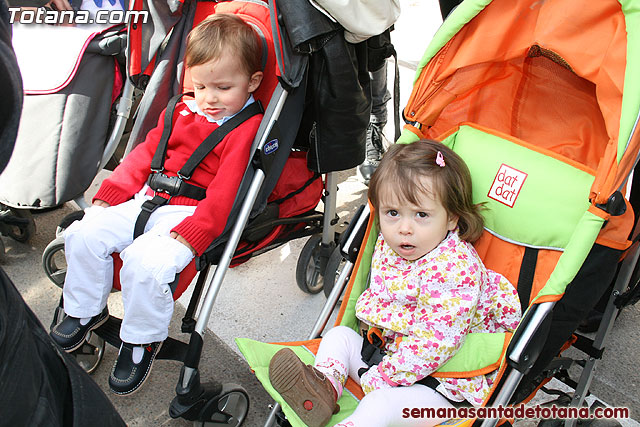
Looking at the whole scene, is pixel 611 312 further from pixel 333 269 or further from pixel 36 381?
pixel 36 381

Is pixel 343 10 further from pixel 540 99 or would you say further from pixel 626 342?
pixel 626 342

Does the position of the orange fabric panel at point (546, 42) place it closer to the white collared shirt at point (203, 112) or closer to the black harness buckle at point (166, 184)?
the white collared shirt at point (203, 112)

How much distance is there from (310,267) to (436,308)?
1.25 m

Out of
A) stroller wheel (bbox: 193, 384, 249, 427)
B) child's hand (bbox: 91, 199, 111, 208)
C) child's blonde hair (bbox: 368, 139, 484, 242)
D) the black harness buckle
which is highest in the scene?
child's blonde hair (bbox: 368, 139, 484, 242)

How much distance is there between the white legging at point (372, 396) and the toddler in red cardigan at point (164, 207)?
57 centimetres

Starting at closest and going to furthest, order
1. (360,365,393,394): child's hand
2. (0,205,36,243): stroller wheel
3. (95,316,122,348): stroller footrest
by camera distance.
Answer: (360,365,393,394): child's hand, (95,316,122,348): stroller footrest, (0,205,36,243): stroller wheel

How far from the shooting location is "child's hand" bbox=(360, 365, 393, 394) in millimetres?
1791

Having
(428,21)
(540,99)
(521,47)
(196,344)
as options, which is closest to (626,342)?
(540,99)

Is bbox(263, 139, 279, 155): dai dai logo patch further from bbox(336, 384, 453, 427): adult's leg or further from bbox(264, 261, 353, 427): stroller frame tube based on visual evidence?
bbox(336, 384, 453, 427): adult's leg

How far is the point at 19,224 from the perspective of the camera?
10.5 ft

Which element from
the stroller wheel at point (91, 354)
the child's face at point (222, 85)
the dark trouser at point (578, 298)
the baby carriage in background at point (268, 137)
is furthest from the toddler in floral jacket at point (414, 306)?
the stroller wheel at point (91, 354)

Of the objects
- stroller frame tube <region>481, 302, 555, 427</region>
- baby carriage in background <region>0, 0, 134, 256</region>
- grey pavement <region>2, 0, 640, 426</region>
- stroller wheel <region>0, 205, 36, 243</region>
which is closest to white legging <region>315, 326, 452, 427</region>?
stroller frame tube <region>481, 302, 555, 427</region>

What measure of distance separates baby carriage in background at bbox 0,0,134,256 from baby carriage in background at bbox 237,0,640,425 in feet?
4.23

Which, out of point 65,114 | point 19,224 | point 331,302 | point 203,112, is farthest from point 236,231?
point 19,224
